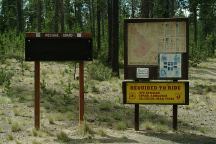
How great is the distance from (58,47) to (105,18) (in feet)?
150

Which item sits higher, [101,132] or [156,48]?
[156,48]

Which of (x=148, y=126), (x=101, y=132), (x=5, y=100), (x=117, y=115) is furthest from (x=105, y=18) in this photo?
(x=101, y=132)

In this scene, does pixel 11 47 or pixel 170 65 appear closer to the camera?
pixel 170 65

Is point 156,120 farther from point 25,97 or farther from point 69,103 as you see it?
point 25,97

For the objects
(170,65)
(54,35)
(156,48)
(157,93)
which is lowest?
(157,93)

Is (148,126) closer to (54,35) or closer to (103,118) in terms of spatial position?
(103,118)

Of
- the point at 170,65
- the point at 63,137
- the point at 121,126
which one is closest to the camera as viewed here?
the point at 63,137

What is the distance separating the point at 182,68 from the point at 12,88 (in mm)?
7698

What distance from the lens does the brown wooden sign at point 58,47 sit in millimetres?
10672

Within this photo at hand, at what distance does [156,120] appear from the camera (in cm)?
1259

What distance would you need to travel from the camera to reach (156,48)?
35.4 feet

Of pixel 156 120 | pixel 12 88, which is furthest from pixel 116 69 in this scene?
pixel 156 120

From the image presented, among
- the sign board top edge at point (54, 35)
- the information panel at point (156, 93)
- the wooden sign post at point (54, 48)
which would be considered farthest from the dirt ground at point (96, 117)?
the sign board top edge at point (54, 35)

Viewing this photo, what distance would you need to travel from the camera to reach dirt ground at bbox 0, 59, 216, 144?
9.95 m
